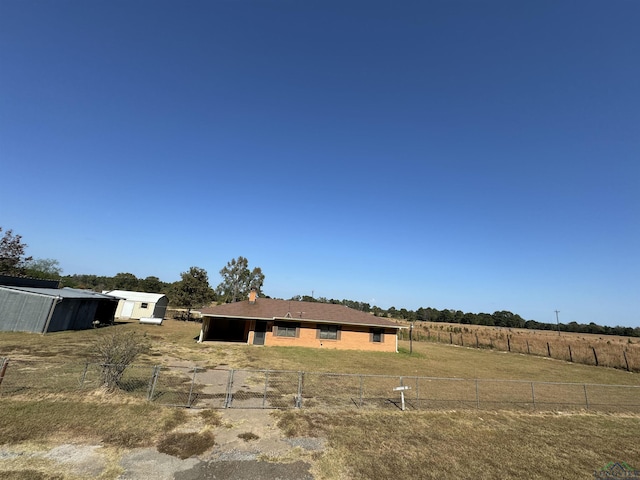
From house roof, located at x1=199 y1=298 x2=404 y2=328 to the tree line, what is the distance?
21.6 m

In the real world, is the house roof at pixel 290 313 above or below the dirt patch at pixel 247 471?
above

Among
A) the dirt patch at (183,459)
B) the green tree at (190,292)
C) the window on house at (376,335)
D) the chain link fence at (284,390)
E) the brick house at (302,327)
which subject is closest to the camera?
the dirt patch at (183,459)

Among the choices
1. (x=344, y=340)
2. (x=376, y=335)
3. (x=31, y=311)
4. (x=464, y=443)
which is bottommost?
(x=464, y=443)

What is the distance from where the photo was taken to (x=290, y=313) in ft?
92.1

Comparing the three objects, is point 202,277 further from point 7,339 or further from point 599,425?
point 599,425

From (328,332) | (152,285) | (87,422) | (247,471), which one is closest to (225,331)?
(328,332)

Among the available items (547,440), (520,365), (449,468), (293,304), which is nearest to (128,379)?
(449,468)

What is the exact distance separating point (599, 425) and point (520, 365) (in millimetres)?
15926

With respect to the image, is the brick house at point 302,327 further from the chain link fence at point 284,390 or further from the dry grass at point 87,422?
the dry grass at point 87,422

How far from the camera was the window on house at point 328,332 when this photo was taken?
28.2 meters

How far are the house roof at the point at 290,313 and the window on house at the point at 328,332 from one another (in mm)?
877

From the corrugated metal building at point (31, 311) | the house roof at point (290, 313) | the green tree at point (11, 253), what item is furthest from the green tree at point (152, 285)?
the house roof at point (290, 313)

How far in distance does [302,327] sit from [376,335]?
7808 millimetres

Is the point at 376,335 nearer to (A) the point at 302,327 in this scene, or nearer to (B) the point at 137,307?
(A) the point at 302,327
